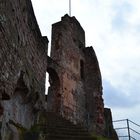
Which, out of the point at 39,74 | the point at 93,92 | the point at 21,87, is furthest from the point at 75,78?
the point at 21,87

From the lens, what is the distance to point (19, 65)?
5.93 meters

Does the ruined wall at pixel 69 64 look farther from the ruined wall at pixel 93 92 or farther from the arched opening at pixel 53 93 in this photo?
the ruined wall at pixel 93 92

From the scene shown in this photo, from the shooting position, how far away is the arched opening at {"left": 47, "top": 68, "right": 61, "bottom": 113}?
37.8 ft

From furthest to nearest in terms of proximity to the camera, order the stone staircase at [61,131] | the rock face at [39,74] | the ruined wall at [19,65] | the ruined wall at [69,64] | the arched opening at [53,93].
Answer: the ruined wall at [69,64], the arched opening at [53,93], the stone staircase at [61,131], the rock face at [39,74], the ruined wall at [19,65]

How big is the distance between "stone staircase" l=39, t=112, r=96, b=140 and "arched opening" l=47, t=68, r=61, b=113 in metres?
2.93

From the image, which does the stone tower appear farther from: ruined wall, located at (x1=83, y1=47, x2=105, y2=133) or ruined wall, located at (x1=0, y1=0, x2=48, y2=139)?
ruined wall, located at (x1=0, y1=0, x2=48, y2=139)

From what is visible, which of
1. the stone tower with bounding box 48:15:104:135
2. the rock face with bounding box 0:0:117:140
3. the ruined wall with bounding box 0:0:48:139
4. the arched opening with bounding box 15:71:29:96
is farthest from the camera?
the stone tower with bounding box 48:15:104:135

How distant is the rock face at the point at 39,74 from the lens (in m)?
5.18

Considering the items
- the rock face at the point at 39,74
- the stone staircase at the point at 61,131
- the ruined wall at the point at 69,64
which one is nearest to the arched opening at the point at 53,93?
the rock face at the point at 39,74

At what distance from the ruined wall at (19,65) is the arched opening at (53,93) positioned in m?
2.81

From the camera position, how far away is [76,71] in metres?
13.7

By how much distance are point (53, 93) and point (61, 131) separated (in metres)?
4.48

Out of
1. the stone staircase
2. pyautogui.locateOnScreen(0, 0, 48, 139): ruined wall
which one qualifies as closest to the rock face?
pyautogui.locateOnScreen(0, 0, 48, 139): ruined wall

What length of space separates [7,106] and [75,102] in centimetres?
742
